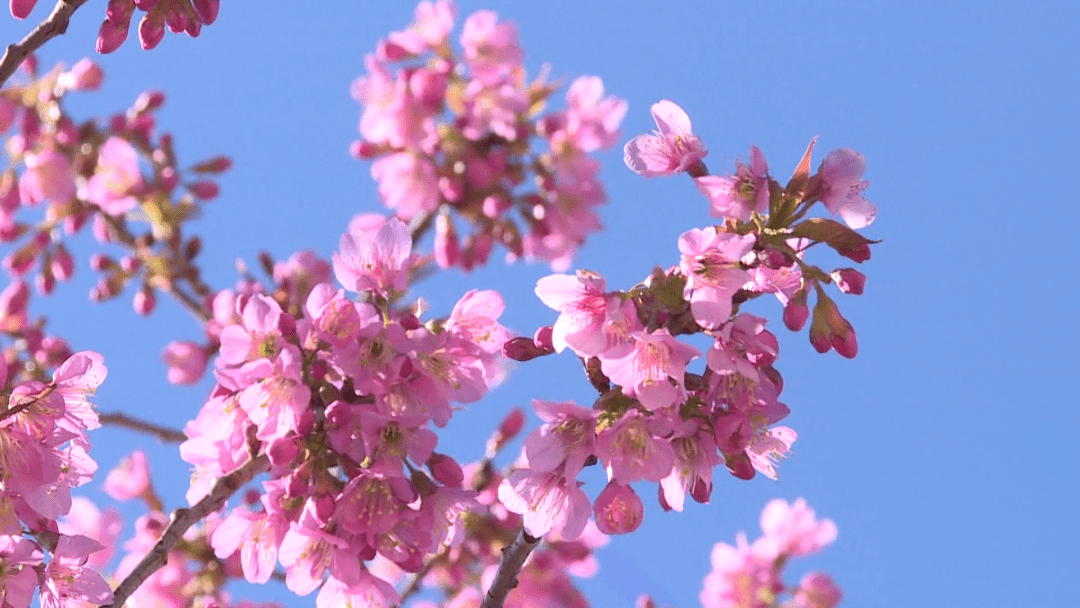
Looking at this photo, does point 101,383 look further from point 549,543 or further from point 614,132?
point 614,132

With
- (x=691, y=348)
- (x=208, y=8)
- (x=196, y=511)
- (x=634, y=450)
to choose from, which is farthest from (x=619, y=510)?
(x=208, y=8)

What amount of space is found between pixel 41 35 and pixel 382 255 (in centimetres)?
96

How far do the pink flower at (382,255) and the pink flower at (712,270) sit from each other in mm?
879

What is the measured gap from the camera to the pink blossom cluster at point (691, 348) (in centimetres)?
203

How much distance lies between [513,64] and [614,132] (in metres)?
0.68

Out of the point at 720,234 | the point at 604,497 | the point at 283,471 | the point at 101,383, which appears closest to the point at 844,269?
the point at 720,234

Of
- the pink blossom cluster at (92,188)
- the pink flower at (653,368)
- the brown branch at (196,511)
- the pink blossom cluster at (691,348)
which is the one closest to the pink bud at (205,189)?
the pink blossom cluster at (92,188)

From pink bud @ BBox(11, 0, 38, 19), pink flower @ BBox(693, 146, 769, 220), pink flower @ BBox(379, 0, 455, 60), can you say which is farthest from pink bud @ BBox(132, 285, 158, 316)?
pink flower @ BBox(693, 146, 769, 220)

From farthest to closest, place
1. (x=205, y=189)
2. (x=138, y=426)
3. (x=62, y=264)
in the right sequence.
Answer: (x=62, y=264)
(x=205, y=189)
(x=138, y=426)

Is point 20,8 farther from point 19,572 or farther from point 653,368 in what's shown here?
point 653,368

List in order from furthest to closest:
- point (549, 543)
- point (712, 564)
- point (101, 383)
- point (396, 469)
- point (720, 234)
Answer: point (712, 564) < point (549, 543) < point (101, 383) < point (396, 469) < point (720, 234)

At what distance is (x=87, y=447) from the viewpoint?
2.50 m

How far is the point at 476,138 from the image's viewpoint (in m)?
4.71

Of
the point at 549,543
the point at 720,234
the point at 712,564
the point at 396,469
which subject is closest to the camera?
the point at 720,234
